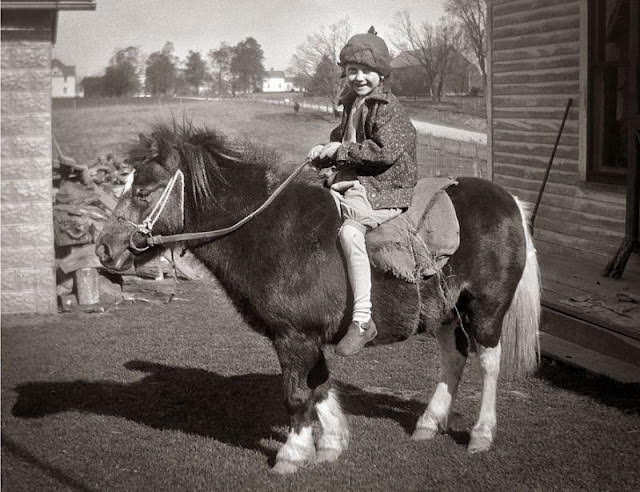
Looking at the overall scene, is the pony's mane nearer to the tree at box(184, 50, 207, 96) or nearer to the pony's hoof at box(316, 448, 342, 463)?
the tree at box(184, 50, 207, 96)

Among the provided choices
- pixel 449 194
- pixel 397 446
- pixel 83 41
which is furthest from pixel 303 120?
pixel 397 446

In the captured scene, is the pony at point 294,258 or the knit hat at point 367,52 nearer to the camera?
the knit hat at point 367,52

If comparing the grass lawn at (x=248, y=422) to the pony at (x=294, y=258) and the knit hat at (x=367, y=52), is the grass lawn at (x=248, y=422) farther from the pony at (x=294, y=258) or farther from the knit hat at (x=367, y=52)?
the knit hat at (x=367, y=52)

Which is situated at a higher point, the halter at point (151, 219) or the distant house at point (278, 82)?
the distant house at point (278, 82)

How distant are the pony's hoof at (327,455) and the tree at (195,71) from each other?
119 inches

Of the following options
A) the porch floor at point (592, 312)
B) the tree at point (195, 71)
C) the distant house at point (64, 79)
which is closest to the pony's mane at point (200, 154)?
the tree at point (195, 71)

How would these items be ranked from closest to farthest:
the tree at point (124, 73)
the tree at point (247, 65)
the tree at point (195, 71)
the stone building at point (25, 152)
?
the tree at point (247, 65), the tree at point (195, 71), the tree at point (124, 73), the stone building at point (25, 152)

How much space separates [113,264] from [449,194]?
2.10m

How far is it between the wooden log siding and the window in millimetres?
364

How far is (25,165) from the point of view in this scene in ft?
28.6

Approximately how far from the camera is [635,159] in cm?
716

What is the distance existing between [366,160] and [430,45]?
140cm

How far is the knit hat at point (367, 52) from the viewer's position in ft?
13.5

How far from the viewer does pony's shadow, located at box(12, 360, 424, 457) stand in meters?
5.23
